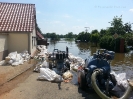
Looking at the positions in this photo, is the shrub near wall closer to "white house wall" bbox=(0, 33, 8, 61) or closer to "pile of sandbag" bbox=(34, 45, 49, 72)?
"pile of sandbag" bbox=(34, 45, 49, 72)

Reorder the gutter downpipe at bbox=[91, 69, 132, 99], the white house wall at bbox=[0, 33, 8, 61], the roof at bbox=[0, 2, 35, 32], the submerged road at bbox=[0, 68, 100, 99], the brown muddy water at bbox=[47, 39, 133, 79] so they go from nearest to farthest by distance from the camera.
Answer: the gutter downpipe at bbox=[91, 69, 132, 99], the submerged road at bbox=[0, 68, 100, 99], the brown muddy water at bbox=[47, 39, 133, 79], the white house wall at bbox=[0, 33, 8, 61], the roof at bbox=[0, 2, 35, 32]

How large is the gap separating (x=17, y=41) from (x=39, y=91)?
9976mm

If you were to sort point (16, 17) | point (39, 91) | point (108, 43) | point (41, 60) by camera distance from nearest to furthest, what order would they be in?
1. point (39, 91)
2. point (41, 60)
3. point (16, 17)
4. point (108, 43)

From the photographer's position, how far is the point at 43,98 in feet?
19.3

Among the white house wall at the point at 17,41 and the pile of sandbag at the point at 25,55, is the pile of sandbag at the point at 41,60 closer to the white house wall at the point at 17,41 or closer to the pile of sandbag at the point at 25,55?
the pile of sandbag at the point at 25,55

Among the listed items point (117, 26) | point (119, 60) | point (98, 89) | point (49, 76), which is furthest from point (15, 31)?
point (117, 26)

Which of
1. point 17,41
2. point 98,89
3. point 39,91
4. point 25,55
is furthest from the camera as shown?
point 17,41

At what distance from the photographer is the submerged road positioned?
611cm

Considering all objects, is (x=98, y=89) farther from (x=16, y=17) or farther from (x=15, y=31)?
(x=16, y=17)

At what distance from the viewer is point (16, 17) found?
1703 centimetres

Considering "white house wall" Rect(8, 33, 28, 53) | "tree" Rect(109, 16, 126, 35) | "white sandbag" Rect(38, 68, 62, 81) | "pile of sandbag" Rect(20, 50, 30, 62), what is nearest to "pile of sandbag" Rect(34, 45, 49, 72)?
"pile of sandbag" Rect(20, 50, 30, 62)

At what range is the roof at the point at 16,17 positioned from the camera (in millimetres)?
15492

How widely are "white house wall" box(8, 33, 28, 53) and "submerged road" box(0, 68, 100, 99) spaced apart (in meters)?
8.06

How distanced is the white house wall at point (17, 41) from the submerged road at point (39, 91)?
806 centimetres
